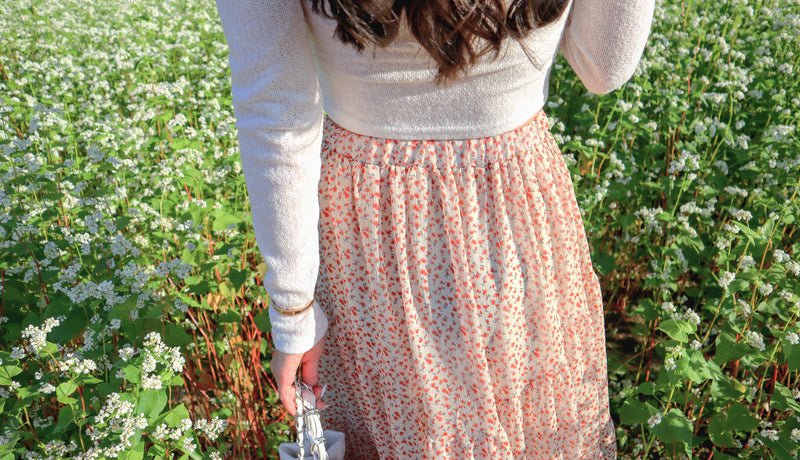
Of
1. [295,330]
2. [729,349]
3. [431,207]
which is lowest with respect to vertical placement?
[729,349]

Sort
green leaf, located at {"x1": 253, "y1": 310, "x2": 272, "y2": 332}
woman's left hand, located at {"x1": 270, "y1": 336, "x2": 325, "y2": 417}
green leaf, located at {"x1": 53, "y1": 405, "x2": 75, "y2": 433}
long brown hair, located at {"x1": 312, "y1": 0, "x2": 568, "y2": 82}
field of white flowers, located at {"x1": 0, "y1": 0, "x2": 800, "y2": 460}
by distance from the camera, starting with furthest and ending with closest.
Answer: green leaf, located at {"x1": 253, "y1": 310, "x2": 272, "y2": 332}
field of white flowers, located at {"x1": 0, "y1": 0, "x2": 800, "y2": 460}
green leaf, located at {"x1": 53, "y1": 405, "x2": 75, "y2": 433}
woman's left hand, located at {"x1": 270, "y1": 336, "x2": 325, "y2": 417}
long brown hair, located at {"x1": 312, "y1": 0, "x2": 568, "y2": 82}

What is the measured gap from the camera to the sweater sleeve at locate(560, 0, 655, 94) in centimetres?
98

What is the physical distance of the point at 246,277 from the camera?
1.87 m

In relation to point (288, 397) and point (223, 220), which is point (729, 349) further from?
point (223, 220)

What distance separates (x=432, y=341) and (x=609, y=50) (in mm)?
685

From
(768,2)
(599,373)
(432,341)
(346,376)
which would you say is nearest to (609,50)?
(432,341)

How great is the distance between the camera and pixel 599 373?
1.57 m

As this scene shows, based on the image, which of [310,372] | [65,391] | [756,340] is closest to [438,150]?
[310,372]

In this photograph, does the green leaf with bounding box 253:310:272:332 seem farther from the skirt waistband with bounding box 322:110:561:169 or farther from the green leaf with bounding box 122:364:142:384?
the skirt waistband with bounding box 322:110:561:169

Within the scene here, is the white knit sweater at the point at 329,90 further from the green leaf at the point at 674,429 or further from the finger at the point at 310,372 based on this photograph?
the green leaf at the point at 674,429

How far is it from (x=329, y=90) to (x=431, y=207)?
1.02 ft

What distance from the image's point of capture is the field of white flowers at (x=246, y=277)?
1.55 metres

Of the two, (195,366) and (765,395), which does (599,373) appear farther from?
(195,366)

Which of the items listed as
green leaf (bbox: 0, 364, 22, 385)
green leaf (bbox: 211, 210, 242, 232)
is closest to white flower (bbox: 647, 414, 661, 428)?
green leaf (bbox: 211, 210, 242, 232)
